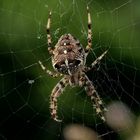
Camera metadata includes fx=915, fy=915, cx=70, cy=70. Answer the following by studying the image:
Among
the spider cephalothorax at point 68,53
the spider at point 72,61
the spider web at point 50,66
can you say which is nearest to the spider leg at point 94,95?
the spider at point 72,61

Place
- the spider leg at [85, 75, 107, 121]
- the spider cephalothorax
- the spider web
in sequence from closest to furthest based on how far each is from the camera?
the spider cephalothorax
the spider leg at [85, 75, 107, 121]
the spider web

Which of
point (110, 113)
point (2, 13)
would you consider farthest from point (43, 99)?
point (110, 113)

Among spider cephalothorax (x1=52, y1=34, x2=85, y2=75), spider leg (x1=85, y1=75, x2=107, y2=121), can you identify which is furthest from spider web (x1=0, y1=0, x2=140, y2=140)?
spider cephalothorax (x1=52, y1=34, x2=85, y2=75)

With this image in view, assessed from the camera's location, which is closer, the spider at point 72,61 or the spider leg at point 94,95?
the spider at point 72,61

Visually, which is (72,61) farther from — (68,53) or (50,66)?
(50,66)

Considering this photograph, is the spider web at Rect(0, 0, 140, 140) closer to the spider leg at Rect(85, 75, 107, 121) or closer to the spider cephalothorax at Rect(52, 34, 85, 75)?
the spider leg at Rect(85, 75, 107, 121)

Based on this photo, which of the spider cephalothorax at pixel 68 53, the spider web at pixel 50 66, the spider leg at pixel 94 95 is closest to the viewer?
the spider cephalothorax at pixel 68 53

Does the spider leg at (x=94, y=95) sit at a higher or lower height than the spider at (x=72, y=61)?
A: lower

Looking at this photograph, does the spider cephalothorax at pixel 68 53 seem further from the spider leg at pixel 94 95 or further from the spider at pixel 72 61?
the spider leg at pixel 94 95
